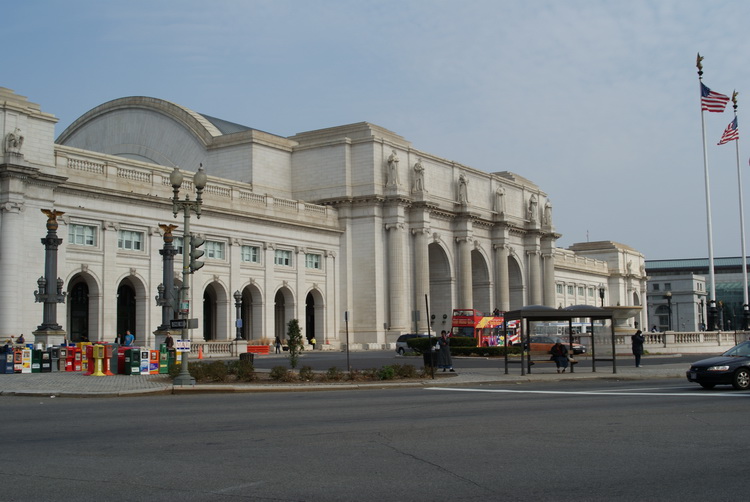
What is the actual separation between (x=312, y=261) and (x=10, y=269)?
31.0 metres

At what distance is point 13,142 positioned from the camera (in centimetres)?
5106

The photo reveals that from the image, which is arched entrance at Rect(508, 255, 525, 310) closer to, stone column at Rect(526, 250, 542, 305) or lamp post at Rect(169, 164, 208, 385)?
stone column at Rect(526, 250, 542, 305)

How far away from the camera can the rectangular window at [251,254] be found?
229 feet

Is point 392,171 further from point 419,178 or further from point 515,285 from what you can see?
point 515,285

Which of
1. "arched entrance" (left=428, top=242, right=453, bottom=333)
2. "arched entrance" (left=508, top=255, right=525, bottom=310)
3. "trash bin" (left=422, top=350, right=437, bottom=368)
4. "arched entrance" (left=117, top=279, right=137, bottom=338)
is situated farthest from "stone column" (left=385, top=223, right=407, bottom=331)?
"trash bin" (left=422, top=350, right=437, bottom=368)

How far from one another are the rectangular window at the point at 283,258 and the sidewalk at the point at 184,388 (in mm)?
37046

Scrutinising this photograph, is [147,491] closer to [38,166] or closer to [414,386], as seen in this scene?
[414,386]

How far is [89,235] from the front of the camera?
5675 cm

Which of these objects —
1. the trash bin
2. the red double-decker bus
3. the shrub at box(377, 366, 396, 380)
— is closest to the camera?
the shrub at box(377, 366, 396, 380)

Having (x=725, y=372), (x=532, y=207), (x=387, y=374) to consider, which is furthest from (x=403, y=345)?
(x=532, y=207)

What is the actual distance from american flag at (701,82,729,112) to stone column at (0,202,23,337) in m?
45.0

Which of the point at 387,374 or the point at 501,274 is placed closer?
the point at 387,374

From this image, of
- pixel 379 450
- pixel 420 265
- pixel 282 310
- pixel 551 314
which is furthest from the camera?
pixel 420 265

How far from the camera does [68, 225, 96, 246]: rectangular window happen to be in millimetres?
55438
